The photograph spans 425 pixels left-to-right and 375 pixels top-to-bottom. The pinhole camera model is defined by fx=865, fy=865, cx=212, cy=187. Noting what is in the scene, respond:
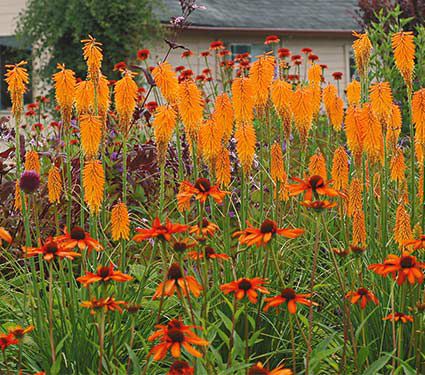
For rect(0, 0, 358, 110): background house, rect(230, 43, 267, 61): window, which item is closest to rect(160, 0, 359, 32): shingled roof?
rect(0, 0, 358, 110): background house

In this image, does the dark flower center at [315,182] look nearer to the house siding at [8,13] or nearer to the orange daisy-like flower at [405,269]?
the orange daisy-like flower at [405,269]

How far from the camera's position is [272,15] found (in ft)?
70.5

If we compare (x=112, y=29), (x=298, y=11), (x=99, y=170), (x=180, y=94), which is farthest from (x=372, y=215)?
(x=298, y=11)

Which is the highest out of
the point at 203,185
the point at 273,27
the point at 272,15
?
the point at 203,185

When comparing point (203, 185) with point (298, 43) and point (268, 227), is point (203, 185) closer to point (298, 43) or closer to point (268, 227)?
point (268, 227)

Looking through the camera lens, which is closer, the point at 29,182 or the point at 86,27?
the point at 29,182

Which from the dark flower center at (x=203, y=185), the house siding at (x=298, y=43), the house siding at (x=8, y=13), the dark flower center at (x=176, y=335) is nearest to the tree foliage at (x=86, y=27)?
the house siding at (x=8, y=13)

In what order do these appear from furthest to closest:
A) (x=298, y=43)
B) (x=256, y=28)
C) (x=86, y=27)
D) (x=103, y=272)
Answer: (x=298, y=43) → (x=256, y=28) → (x=86, y=27) → (x=103, y=272)

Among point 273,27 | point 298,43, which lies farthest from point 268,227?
point 298,43

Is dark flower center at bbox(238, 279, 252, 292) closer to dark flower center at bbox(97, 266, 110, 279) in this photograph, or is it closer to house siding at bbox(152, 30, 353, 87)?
dark flower center at bbox(97, 266, 110, 279)

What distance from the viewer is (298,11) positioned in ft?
73.0

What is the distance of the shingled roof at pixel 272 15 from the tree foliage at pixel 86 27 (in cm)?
171

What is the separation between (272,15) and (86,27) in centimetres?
630

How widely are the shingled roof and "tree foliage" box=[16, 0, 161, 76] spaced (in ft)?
5.62
